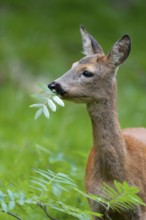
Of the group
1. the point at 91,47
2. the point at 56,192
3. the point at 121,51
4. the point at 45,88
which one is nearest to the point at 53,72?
the point at 91,47

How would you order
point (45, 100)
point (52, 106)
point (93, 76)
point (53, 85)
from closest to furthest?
1. point (52, 106)
2. point (45, 100)
3. point (53, 85)
4. point (93, 76)

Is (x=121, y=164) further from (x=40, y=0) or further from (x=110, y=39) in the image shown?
(x=40, y=0)

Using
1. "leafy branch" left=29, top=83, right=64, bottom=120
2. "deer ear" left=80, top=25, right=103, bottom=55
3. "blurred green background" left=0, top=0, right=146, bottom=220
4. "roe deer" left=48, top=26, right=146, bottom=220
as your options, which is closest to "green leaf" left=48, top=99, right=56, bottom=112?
"leafy branch" left=29, top=83, right=64, bottom=120

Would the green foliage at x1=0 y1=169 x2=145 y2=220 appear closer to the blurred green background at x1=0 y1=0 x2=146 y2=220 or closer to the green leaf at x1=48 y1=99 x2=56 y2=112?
the green leaf at x1=48 y1=99 x2=56 y2=112

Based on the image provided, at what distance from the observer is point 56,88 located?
5.69 metres

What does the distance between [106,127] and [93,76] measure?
36 cm

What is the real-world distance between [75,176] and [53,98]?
2.26m

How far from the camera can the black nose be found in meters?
5.66

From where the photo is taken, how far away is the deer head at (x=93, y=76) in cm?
581

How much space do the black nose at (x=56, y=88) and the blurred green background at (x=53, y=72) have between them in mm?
1093

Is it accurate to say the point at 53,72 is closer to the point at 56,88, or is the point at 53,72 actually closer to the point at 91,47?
the point at 91,47

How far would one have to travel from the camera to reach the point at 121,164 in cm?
599

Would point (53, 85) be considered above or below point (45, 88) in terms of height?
above

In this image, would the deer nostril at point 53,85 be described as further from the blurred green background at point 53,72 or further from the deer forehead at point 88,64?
the blurred green background at point 53,72
